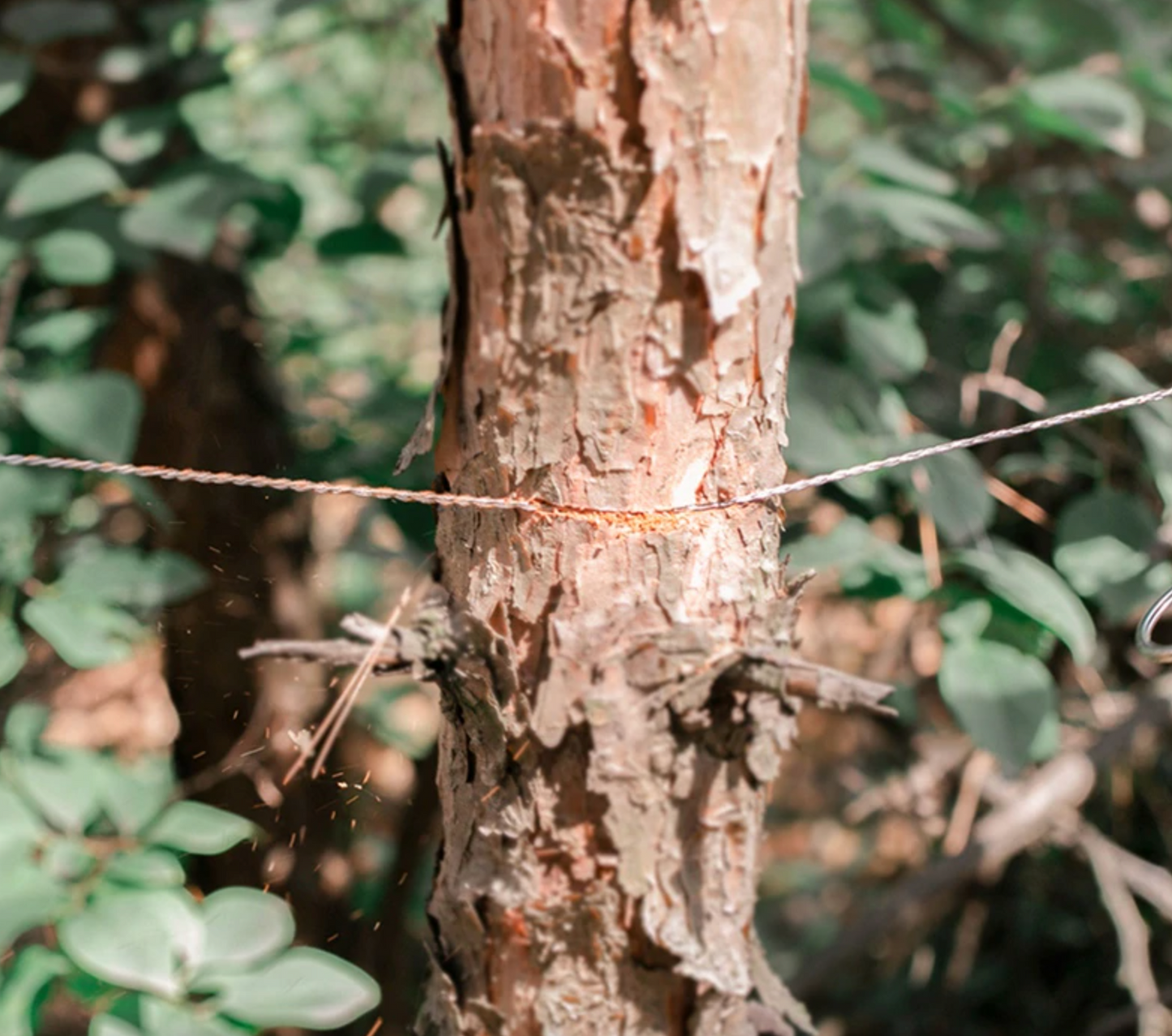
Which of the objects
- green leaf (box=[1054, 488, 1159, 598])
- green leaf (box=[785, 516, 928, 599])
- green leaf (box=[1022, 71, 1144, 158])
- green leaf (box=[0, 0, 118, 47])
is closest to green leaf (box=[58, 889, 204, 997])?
green leaf (box=[785, 516, 928, 599])

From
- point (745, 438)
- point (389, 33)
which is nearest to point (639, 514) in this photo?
point (745, 438)

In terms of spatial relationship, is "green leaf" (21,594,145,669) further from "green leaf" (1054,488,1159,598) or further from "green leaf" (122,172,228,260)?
"green leaf" (1054,488,1159,598)

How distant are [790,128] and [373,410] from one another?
62 centimetres

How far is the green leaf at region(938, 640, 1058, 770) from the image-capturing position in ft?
2.47

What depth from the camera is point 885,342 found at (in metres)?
0.94

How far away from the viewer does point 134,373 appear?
1.38 meters

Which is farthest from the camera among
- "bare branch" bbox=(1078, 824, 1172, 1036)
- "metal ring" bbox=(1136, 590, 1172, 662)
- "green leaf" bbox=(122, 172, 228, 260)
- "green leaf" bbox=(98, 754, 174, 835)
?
"bare branch" bbox=(1078, 824, 1172, 1036)

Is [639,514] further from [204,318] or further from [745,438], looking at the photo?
[204,318]

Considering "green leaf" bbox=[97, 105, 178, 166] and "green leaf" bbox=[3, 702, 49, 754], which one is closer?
"green leaf" bbox=[3, 702, 49, 754]

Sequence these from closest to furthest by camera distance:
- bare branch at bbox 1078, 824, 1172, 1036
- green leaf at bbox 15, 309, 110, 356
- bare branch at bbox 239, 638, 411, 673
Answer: bare branch at bbox 239, 638, 411, 673 < green leaf at bbox 15, 309, 110, 356 < bare branch at bbox 1078, 824, 1172, 1036

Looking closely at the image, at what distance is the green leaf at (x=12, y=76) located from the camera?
984 mm

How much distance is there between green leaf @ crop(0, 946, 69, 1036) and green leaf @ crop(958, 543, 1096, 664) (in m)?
0.65

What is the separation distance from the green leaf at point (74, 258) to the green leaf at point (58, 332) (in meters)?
0.11

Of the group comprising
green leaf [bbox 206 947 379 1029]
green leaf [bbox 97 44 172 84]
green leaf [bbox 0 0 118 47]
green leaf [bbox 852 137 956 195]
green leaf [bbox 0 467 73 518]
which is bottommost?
green leaf [bbox 206 947 379 1029]
